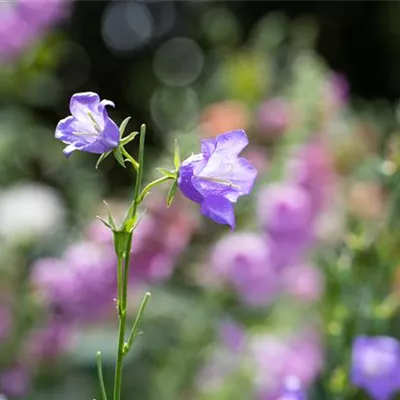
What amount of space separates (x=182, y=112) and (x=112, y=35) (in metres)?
2.92

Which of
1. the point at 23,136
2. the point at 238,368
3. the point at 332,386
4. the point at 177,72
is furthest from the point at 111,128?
the point at 177,72

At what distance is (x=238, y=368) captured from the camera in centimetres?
163

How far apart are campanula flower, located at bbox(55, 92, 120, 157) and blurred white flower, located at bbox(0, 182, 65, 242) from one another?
1.27 meters

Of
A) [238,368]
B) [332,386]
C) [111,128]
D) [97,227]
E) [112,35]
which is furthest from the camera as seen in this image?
[112,35]

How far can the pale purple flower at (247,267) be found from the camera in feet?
5.37

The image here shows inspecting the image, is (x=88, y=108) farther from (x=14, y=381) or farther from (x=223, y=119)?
(x=223, y=119)

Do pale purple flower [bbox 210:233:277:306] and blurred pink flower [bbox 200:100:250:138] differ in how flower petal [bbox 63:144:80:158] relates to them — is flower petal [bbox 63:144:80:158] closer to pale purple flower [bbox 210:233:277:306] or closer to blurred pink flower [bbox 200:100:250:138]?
pale purple flower [bbox 210:233:277:306]

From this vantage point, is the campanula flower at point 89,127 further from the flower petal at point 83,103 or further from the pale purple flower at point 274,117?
the pale purple flower at point 274,117

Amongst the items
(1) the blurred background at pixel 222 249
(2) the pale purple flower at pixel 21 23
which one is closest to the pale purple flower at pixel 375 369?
(1) the blurred background at pixel 222 249

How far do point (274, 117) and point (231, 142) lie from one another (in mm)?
1227

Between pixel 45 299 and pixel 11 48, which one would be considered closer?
Answer: pixel 45 299

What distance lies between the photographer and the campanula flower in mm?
715

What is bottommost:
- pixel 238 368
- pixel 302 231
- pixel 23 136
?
pixel 23 136

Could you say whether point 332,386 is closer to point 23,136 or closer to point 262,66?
point 262,66
